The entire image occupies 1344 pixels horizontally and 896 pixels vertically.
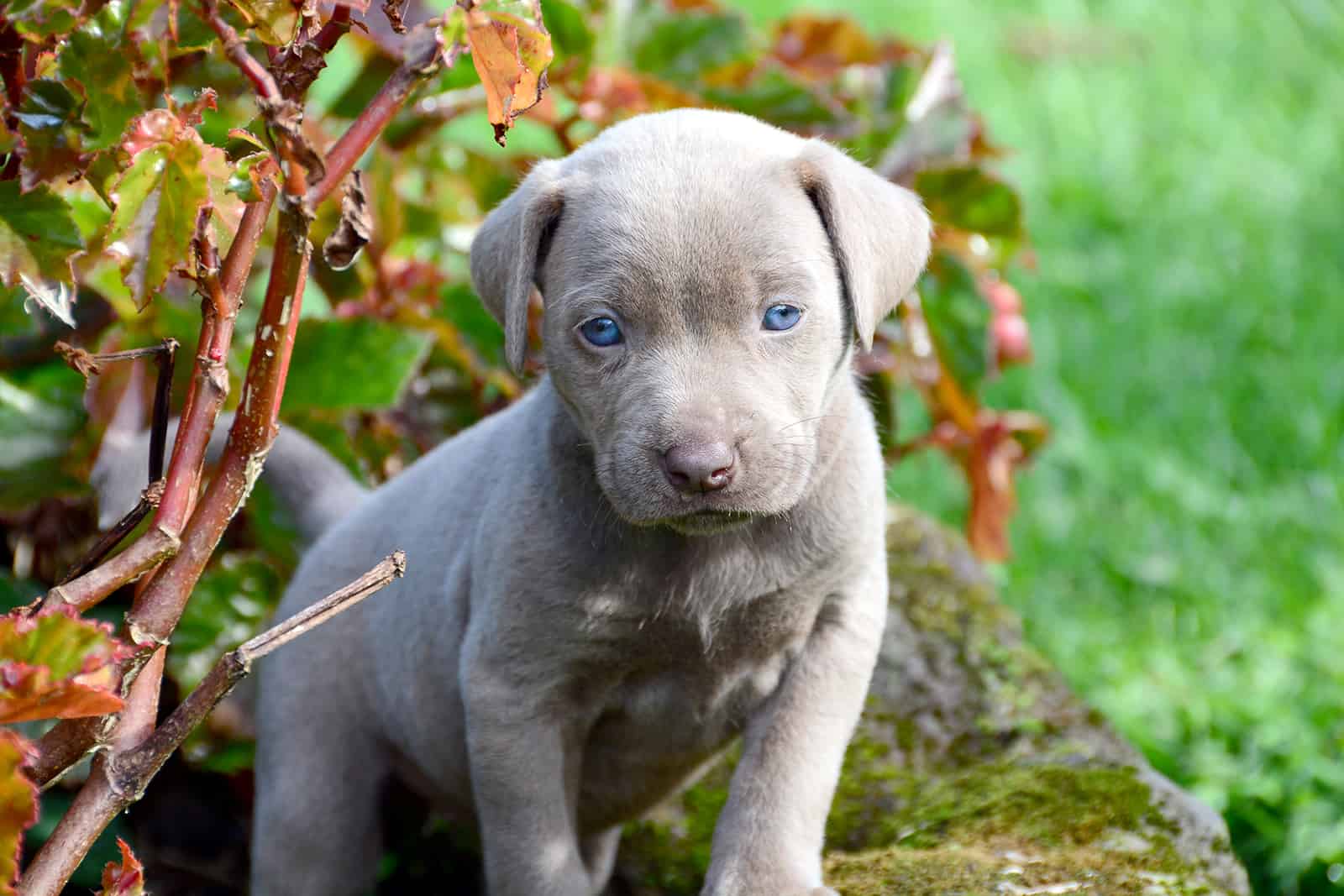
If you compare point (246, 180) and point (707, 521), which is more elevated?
point (246, 180)

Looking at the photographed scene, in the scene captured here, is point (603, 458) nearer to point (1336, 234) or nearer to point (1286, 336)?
point (1286, 336)

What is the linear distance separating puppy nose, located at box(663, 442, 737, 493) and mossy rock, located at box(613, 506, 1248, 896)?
2.85ft

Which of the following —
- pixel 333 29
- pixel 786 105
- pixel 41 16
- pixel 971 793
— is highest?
pixel 41 16

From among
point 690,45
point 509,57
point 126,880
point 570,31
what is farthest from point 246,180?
point 690,45

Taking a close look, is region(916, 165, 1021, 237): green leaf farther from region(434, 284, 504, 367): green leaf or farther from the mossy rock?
region(434, 284, 504, 367): green leaf

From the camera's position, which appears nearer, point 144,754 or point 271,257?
point 144,754

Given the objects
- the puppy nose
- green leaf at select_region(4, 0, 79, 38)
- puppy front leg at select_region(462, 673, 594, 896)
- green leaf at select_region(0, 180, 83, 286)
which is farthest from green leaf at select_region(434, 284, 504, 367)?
green leaf at select_region(4, 0, 79, 38)

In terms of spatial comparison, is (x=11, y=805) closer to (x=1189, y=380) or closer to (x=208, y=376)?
(x=208, y=376)

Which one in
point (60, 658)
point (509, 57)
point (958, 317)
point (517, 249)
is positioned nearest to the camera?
point (60, 658)

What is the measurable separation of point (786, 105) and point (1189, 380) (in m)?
2.97

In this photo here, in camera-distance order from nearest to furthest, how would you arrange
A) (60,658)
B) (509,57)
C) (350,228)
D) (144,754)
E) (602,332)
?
(60,658)
(509,57)
(350,228)
(144,754)
(602,332)

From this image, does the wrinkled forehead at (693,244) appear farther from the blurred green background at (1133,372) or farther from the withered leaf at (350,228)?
the blurred green background at (1133,372)

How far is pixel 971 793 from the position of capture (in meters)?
3.35

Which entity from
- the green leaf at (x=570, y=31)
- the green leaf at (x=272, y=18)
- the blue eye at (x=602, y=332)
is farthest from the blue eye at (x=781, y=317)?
the green leaf at (x=570, y=31)
